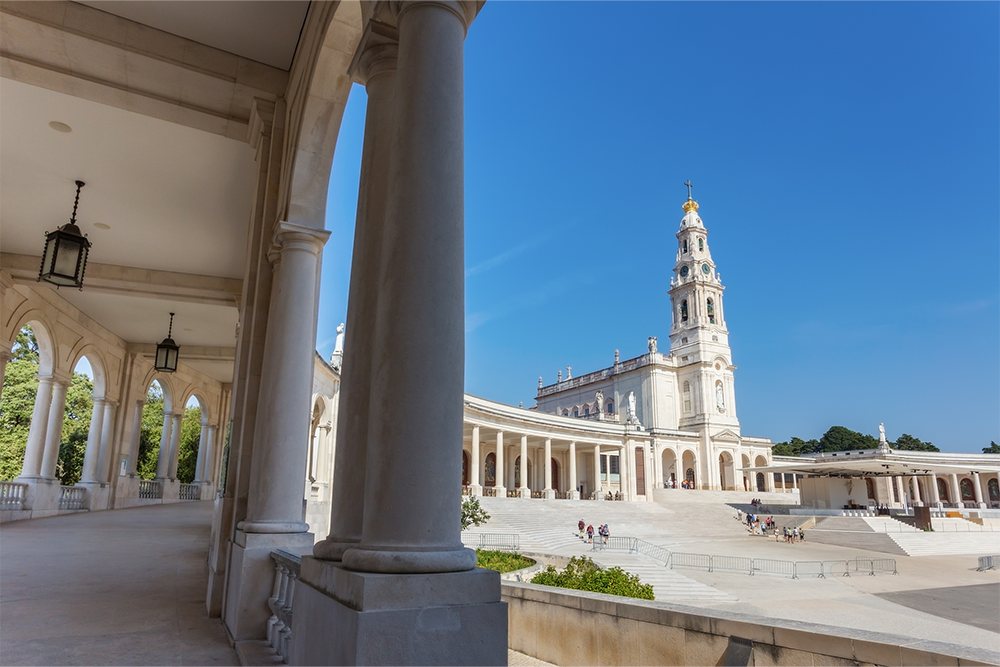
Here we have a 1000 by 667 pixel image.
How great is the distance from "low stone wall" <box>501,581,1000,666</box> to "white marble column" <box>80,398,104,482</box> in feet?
66.5

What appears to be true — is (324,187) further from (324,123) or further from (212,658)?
(212,658)

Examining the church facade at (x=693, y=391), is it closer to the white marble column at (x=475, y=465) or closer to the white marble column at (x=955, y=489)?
the white marble column at (x=955, y=489)

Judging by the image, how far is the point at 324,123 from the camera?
7980mm

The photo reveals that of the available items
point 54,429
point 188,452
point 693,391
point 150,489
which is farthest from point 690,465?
point 54,429

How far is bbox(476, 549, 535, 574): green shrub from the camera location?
15.3 m

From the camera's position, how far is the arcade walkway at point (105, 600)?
19.5ft

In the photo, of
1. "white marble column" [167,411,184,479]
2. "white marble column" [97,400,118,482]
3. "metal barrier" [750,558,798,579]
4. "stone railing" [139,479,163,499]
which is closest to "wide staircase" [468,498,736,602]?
"metal barrier" [750,558,798,579]

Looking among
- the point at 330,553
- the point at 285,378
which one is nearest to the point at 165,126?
the point at 285,378

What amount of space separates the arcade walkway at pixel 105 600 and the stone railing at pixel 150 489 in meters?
15.5

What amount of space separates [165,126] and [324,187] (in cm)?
448

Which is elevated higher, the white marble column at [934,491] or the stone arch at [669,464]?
the stone arch at [669,464]

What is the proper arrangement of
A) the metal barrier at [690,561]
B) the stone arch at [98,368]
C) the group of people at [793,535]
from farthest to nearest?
the group of people at [793,535] < the metal barrier at [690,561] < the stone arch at [98,368]

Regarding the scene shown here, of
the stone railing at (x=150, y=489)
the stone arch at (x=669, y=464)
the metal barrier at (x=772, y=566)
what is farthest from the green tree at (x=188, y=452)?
the stone arch at (x=669, y=464)

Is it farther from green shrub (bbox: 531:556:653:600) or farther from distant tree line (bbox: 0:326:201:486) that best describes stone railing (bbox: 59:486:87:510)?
green shrub (bbox: 531:556:653:600)
